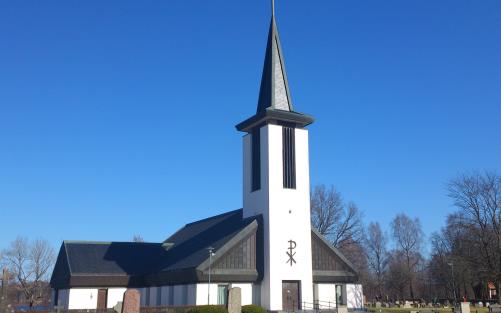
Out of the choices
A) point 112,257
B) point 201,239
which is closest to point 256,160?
point 201,239

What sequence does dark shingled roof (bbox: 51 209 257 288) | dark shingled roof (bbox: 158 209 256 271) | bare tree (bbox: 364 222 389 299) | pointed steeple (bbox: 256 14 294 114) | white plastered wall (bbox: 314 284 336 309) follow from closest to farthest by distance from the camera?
dark shingled roof (bbox: 158 209 256 271), white plastered wall (bbox: 314 284 336 309), dark shingled roof (bbox: 51 209 257 288), pointed steeple (bbox: 256 14 294 114), bare tree (bbox: 364 222 389 299)

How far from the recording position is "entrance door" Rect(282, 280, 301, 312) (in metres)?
39.3

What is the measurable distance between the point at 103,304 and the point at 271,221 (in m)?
17.3

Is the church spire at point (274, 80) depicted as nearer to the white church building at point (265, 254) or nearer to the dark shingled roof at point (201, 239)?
the white church building at point (265, 254)

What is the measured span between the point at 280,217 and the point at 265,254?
285 centimetres

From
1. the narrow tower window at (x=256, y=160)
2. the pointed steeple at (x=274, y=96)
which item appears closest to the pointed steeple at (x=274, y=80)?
the pointed steeple at (x=274, y=96)

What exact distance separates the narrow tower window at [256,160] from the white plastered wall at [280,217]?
569mm

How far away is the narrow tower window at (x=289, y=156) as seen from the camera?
41312mm

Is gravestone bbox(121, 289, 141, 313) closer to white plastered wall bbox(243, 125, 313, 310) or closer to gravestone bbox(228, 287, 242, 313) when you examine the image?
gravestone bbox(228, 287, 242, 313)

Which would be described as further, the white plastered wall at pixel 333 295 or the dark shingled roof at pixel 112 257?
the dark shingled roof at pixel 112 257

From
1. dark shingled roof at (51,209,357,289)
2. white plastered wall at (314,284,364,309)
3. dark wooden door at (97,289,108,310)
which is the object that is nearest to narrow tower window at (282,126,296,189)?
dark shingled roof at (51,209,357,289)

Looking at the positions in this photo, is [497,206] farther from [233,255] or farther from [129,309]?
[129,309]

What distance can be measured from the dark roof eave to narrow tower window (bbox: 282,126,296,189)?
0.75 m

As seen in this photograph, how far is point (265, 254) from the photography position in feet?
131
